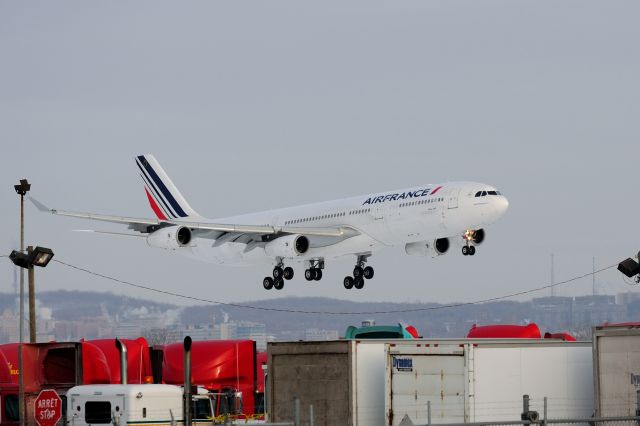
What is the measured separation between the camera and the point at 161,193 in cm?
9481

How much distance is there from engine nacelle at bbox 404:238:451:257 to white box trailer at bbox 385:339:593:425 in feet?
127

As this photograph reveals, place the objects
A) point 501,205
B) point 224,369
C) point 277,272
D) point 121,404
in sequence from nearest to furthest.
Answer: point 121,404 → point 224,369 → point 501,205 → point 277,272

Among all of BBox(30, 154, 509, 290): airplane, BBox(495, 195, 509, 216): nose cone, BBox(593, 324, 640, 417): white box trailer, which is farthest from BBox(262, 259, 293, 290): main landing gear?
BBox(593, 324, 640, 417): white box trailer

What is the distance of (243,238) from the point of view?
7350 cm

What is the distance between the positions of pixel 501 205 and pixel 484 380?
32.4 meters

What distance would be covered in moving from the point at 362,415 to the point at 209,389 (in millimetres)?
11847

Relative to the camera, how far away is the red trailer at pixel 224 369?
39094 mm

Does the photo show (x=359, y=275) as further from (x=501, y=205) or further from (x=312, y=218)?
(x=501, y=205)

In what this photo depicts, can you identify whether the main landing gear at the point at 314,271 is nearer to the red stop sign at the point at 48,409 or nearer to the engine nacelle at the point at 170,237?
the engine nacelle at the point at 170,237

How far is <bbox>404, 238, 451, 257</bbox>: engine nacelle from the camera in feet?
217

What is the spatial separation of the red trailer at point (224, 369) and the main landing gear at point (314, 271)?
1271 inches

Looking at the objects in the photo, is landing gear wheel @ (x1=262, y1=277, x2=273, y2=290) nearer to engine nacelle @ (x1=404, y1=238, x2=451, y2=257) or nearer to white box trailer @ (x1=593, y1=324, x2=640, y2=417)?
engine nacelle @ (x1=404, y1=238, x2=451, y2=257)

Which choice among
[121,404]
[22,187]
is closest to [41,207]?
[22,187]

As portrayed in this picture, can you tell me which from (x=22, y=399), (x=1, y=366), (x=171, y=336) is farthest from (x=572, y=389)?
(x=171, y=336)
